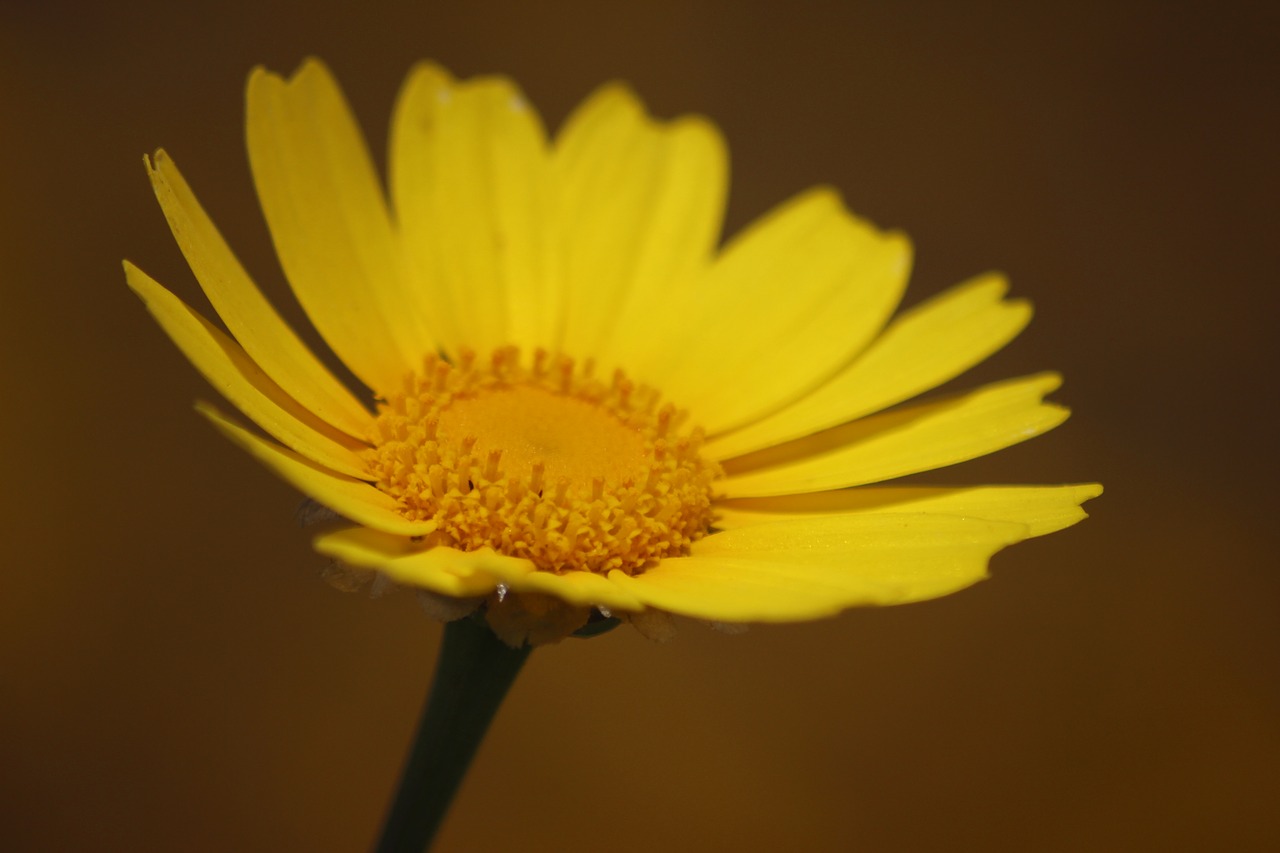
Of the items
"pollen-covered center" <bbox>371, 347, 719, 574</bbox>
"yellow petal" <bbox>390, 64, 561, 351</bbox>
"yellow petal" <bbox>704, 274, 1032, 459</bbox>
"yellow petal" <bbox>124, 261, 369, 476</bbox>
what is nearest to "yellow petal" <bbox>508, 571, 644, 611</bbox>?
"pollen-covered center" <bbox>371, 347, 719, 574</bbox>

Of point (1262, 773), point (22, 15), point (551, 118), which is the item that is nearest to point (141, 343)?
point (22, 15)

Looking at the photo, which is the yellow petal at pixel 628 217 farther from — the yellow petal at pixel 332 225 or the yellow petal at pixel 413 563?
the yellow petal at pixel 413 563

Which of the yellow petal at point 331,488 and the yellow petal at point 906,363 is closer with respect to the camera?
the yellow petal at point 331,488

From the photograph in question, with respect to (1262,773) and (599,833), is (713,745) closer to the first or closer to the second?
(599,833)

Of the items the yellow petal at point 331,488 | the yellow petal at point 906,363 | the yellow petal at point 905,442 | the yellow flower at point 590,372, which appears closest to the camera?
the yellow petal at point 331,488

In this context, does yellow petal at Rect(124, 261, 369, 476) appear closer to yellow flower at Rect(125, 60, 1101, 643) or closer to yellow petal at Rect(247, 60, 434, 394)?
yellow flower at Rect(125, 60, 1101, 643)

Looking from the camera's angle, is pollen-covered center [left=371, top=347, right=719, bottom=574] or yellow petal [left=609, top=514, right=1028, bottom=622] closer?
yellow petal [left=609, top=514, right=1028, bottom=622]

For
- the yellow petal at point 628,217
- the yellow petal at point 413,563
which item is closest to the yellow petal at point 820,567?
the yellow petal at point 413,563
